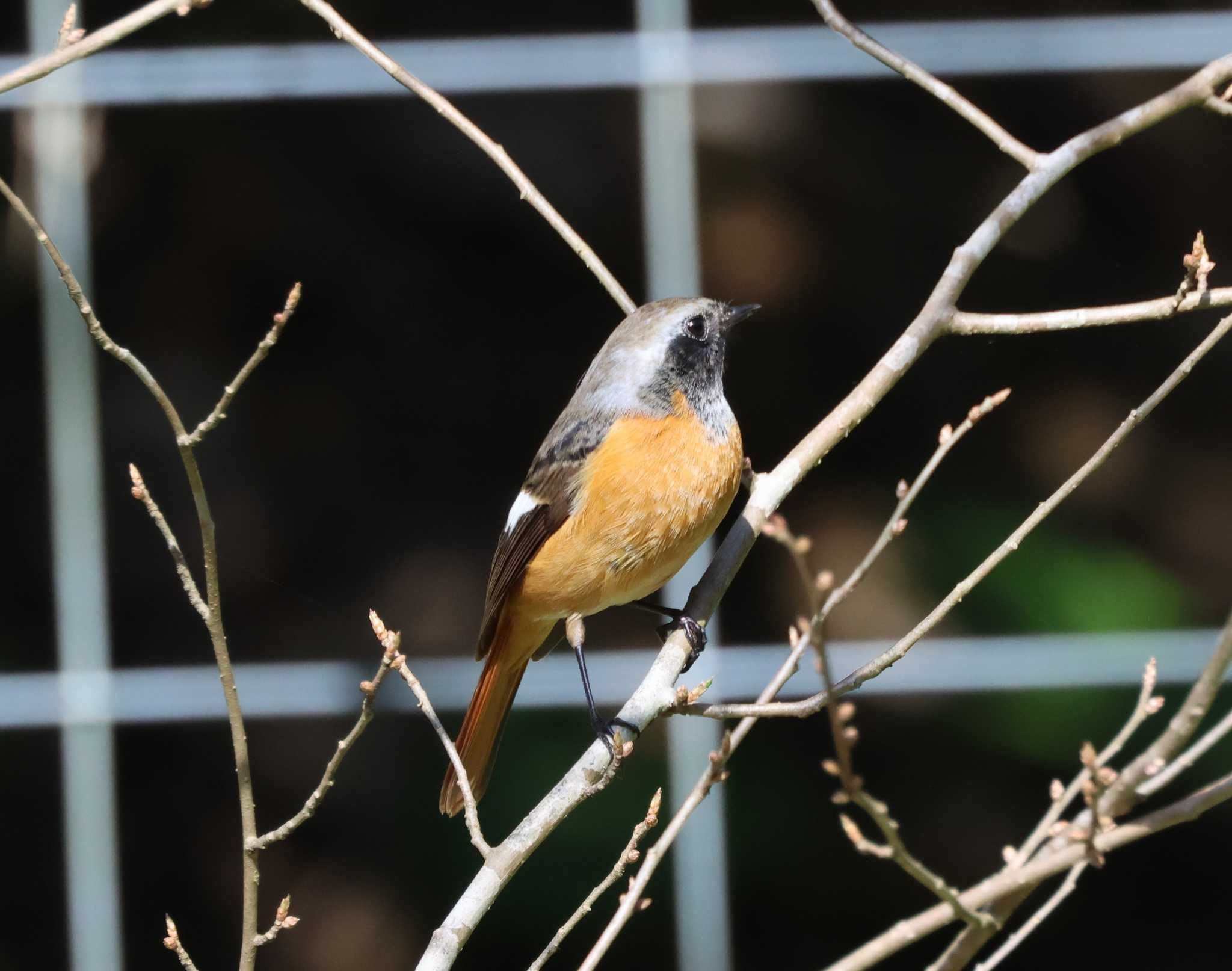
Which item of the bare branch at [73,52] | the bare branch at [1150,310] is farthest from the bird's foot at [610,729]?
the bare branch at [73,52]

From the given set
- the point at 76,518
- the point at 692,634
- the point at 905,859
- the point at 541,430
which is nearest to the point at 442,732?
the point at 692,634

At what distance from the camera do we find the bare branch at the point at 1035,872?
223cm

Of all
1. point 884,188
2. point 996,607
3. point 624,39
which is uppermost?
point 624,39

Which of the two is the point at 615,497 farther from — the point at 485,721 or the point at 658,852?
the point at 658,852

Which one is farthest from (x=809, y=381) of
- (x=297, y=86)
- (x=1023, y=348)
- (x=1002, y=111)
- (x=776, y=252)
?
(x=297, y=86)

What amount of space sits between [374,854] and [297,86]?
9.36 feet

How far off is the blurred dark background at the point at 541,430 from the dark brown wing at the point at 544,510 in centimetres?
157

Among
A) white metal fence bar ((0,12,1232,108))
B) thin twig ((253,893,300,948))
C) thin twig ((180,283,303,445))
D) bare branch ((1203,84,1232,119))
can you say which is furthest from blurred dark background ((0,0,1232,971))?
thin twig ((180,283,303,445))

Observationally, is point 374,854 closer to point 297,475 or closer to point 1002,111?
point 297,475

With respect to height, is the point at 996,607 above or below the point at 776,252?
below

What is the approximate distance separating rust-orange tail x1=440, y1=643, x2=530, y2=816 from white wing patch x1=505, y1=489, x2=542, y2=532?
1.06 ft

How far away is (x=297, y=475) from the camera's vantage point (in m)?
5.45

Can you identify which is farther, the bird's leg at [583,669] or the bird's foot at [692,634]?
the bird's leg at [583,669]

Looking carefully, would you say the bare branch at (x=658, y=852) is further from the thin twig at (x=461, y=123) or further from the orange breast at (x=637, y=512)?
the thin twig at (x=461, y=123)
